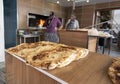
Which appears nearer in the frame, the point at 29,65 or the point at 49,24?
the point at 29,65

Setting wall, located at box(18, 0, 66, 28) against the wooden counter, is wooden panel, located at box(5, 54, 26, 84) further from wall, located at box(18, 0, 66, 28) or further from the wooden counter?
wall, located at box(18, 0, 66, 28)

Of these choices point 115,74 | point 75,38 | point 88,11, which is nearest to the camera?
point 115,74

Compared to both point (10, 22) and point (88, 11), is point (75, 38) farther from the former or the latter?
point (88, 11)

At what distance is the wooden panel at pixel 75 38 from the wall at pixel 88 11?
10.5ft

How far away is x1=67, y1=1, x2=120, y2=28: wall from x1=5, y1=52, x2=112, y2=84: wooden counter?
4.98 meters

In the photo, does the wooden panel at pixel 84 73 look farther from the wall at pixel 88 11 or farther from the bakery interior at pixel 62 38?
the wall at pixel 88 11

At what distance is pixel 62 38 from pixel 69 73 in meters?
2.38

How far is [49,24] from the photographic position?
2.88 metres

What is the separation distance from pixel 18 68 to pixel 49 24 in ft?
5.93

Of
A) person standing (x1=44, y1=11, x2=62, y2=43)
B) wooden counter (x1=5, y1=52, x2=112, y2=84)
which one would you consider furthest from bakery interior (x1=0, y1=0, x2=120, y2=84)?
person standing (x1=44, y1=11, x2=62, y2=43)

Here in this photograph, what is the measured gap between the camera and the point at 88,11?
5953 millimetres

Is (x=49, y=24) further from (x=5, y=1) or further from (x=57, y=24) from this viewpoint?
(x=5, y=1)

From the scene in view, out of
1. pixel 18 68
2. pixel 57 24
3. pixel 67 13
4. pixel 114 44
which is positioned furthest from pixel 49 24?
pixel 114 44

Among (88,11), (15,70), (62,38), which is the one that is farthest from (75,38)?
(88,11)
